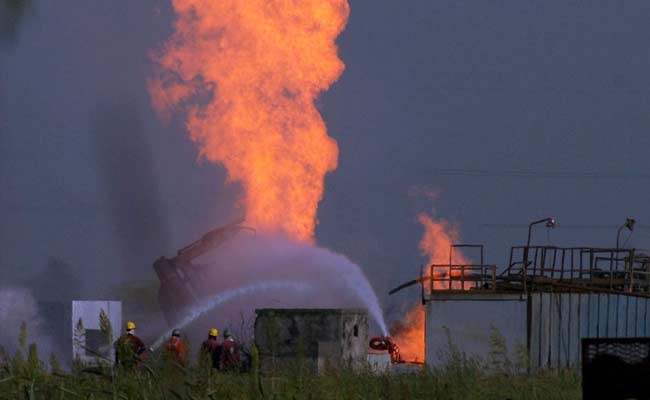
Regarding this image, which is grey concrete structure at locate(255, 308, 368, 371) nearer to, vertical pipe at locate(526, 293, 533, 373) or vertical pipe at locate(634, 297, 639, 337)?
vertical pipe at locate(526, 293, 533, 373)

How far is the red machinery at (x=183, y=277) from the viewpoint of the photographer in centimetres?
5066

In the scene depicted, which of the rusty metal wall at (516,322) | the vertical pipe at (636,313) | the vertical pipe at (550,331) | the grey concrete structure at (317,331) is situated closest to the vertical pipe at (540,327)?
the rusty metal wall at (516,322)

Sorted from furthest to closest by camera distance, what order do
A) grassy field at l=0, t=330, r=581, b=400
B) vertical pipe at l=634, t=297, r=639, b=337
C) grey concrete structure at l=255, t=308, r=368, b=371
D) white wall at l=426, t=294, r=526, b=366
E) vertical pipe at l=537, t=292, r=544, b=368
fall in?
1. vertical pipe at l=634, t=297, r=639, b=337
2. white wall at l=426, t=294, r=526, b=366
3. vertical pipe at l=537, t=292, r=544, b=368
4. grey concrete structure at l=255, t=308, r=368, b=371
5. grassy field at l=0, t=330, r=581, b=400

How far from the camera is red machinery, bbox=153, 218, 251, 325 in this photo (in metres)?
50.7

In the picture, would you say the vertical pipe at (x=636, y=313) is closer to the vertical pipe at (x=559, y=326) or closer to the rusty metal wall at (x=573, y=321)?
the rusty metal wall at (x=573, y=321)

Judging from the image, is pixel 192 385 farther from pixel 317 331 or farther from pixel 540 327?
pixel 540 327

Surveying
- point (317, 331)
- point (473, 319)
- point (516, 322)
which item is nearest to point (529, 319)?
point (516, 322)

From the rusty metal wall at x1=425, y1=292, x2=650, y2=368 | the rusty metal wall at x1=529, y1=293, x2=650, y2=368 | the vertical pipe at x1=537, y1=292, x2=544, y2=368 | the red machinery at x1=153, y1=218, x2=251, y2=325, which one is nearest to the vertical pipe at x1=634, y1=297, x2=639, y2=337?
the rusty metal wall at x1=529, y1=293, x2=650, y2=368

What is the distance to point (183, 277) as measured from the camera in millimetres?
50938

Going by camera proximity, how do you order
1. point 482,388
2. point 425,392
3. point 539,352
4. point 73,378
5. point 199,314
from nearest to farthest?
1. point 73,378
2. point 425,392
3. point 482,388
4. point 539,352
5. point 199,314

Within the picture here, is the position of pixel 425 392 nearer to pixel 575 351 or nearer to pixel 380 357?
pixel 380 357

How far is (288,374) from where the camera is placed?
30.8ft

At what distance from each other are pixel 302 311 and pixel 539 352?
9930 mm

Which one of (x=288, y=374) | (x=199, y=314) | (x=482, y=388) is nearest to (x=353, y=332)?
(x=482, y=388)
